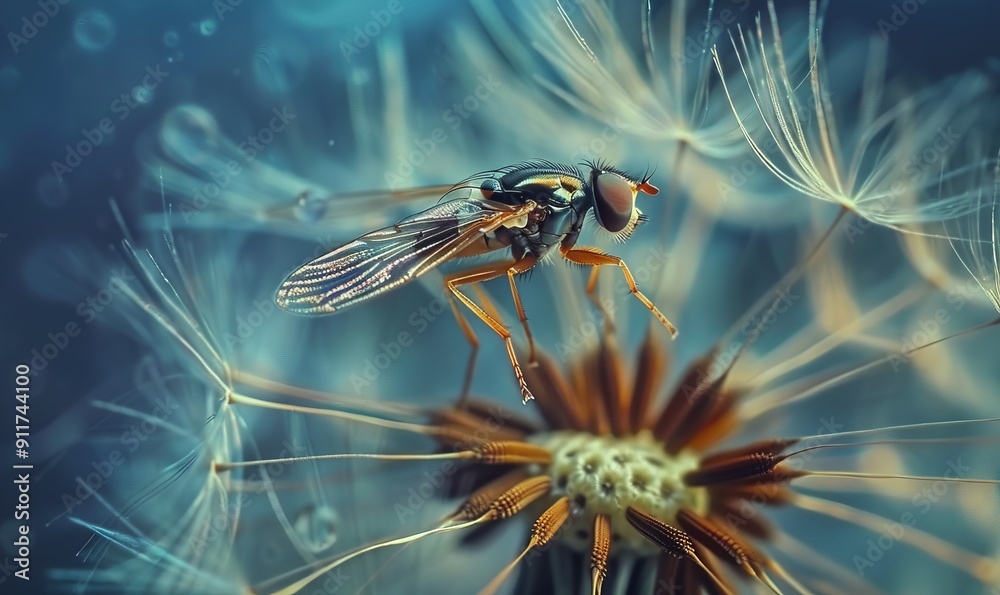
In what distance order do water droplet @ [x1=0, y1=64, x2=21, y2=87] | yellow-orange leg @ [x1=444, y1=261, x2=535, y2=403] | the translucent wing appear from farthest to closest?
water droplet @ [x1=0, y1=64, x2=21, y2=87], yellow-orange leg @ [x1=444, y1=261, x2=535, y2=403], the translucent wing

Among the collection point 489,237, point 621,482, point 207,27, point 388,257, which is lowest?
point 621,482

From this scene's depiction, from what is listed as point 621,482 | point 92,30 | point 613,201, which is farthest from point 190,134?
point 621,482

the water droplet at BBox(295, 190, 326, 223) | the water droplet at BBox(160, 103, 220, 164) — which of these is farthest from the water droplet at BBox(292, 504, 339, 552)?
the water droplet at BBox(160, 103, 220, 164)

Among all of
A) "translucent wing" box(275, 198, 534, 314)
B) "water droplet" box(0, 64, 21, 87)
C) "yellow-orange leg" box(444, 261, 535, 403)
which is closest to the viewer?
"translucent wing" box(275, 198, 534, 314)

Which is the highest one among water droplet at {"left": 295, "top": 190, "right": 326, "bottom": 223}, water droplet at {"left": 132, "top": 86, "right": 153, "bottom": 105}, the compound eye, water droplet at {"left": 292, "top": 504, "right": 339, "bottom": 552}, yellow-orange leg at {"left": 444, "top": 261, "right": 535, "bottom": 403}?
the compound eye

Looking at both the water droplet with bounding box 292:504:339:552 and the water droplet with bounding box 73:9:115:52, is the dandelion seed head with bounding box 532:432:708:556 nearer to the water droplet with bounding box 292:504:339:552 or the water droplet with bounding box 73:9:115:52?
the water droplet with bounding box 292:504:339:552

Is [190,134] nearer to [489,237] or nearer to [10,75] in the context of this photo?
[10,75]
